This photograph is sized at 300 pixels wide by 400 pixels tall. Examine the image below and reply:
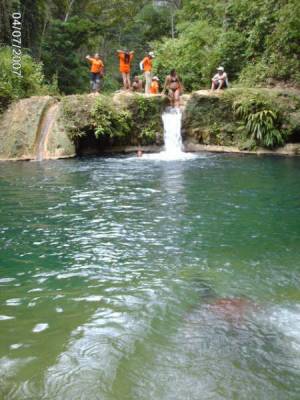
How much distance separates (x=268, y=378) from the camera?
12.8ft

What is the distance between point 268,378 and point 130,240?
151 inches

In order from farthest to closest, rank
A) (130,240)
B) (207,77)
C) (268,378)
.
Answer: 1. (207,77)
2. (130,240)
3. (268,378)

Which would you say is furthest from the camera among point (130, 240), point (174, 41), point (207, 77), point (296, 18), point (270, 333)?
point (174, 41)

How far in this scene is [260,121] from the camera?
17969 mm

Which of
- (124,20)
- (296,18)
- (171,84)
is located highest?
(124,20)

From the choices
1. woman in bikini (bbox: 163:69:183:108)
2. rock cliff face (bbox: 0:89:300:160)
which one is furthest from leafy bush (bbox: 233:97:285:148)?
woman in bikini (bbox: 163:69:183:108)

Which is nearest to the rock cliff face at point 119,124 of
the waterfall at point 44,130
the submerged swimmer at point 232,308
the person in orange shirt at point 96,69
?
the waterfall at point 44,130

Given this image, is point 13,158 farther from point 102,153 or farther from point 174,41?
point 174,41

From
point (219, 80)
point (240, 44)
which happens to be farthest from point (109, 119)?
point (240, 44)

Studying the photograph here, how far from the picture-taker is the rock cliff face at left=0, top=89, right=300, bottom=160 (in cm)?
1748

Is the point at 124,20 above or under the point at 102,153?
above

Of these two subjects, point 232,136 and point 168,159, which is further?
point 232,136

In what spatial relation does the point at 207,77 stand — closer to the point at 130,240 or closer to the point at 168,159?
the point at 168,159

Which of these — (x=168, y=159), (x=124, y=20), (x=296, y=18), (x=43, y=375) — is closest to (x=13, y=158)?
(x=168, y=159)
